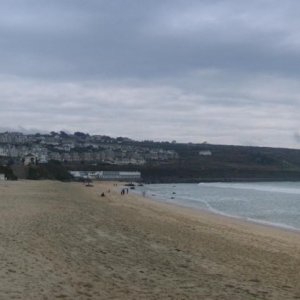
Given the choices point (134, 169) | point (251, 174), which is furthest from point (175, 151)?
point (251, 174)

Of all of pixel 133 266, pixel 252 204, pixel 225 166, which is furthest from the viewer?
pixel 225 166

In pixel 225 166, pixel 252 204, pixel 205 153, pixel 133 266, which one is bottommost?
pixel 252 204

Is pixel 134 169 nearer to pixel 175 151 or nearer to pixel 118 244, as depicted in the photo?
pixel 175 151

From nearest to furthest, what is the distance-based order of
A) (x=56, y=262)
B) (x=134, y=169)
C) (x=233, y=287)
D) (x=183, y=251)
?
(x=233, y=287) → (x=56, y=262) → (x=183, y=251) → (x=134, y=169)

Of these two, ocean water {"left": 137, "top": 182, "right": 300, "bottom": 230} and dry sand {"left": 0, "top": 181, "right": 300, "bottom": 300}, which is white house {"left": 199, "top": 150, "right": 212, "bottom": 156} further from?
dry sand {"left": 0, "top": 181, "right": 300, "bottom": 300}

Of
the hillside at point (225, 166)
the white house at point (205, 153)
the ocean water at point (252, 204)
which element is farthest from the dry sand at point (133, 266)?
the white house at point (205, 153)

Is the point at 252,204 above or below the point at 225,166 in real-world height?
below

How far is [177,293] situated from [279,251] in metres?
7.94

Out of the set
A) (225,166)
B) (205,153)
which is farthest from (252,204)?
(205,153)

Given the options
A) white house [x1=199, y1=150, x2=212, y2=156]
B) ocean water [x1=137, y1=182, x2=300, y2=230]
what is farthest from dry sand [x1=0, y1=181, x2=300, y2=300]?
white house [x1=199, y1=150, x2=212, y2=156]

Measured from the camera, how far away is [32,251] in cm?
1071

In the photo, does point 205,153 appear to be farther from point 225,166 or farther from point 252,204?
point 252,204

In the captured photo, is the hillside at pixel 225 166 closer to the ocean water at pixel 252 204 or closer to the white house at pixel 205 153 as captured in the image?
the white house at pixel 205 153

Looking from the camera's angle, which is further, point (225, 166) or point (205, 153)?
point (205, 153)
